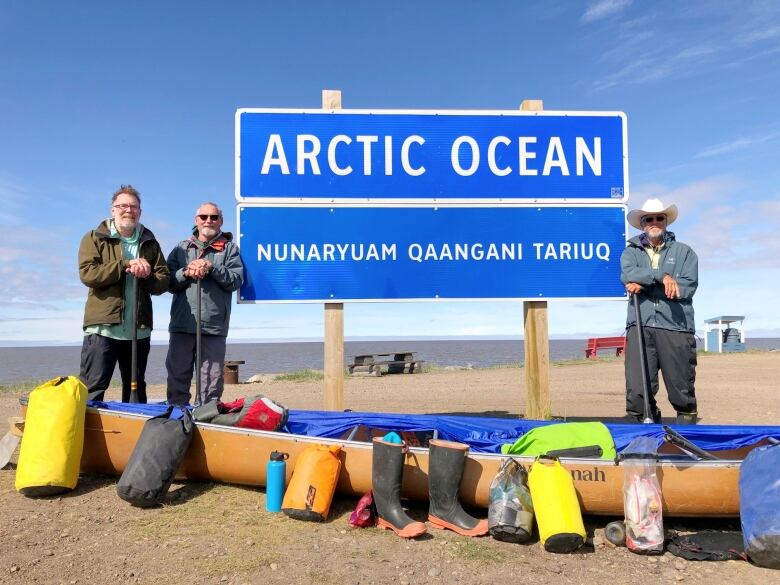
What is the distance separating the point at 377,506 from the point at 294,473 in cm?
65

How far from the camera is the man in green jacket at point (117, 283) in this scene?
5.26m

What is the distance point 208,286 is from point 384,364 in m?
14.7

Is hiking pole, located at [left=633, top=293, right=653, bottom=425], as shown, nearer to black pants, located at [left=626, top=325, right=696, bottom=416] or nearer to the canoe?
black pants, located at [left=626, top=325, right=696, bottom=416]

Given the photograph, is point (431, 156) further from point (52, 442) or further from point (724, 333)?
point (724, 333)

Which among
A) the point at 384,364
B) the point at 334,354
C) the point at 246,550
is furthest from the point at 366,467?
the point at 384,364

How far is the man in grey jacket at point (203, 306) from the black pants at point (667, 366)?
3.96m

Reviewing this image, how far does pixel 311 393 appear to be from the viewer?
12.9m

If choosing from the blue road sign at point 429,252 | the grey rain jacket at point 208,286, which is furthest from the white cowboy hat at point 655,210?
the grey rain jacket at point 208,286

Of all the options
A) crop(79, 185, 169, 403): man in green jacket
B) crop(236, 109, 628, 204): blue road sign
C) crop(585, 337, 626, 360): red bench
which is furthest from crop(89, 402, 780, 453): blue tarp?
crop(585, 337, 626, 360): red bench

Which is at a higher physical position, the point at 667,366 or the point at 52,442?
the point at 667,366

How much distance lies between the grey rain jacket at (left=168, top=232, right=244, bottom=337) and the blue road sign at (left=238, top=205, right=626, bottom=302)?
0.29 meters

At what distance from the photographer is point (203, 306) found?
228 inches

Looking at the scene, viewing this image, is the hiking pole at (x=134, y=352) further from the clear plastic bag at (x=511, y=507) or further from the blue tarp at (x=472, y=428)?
the clear plastic bag at (x=511, y=507)

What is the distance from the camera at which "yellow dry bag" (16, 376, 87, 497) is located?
4457 millimetres
